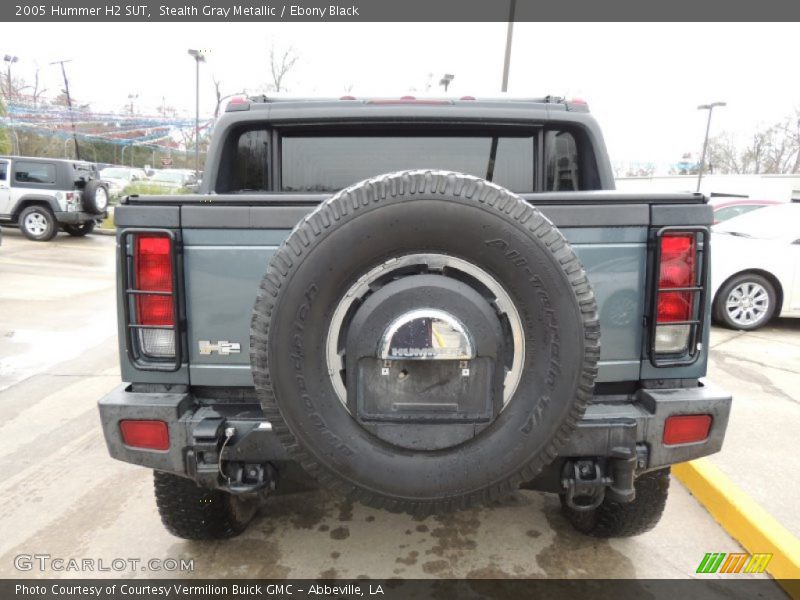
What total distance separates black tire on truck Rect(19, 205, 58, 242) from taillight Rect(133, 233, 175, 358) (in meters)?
14.9

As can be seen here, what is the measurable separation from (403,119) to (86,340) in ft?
16.9

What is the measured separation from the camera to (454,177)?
162 cm

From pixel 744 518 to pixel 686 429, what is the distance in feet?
3.61

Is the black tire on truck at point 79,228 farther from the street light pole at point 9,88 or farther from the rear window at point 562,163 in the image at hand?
the street light pole at point 9,88

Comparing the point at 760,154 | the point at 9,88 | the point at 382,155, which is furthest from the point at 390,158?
the point at 760,154

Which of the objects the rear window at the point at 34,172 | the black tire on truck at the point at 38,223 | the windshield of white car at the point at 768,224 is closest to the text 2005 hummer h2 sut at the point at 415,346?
the windshield of white car at the point at 768,224

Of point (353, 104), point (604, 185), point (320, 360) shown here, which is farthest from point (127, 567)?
point (604, 185)

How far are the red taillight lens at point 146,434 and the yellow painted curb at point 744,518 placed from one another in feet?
8.67

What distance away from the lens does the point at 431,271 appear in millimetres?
1716

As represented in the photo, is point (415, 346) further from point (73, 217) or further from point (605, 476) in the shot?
point (73, 217)

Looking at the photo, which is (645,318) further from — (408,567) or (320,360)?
(408,567)

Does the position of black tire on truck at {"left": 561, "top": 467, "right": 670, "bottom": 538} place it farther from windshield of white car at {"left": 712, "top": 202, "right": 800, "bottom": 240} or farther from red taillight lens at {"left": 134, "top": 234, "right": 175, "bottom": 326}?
windshield of white car at {"left": 712, "top": 202, "right": 800, "bottom": 240}

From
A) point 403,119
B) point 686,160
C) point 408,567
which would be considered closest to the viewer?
point 408,567

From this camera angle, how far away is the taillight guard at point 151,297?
1.92 m
